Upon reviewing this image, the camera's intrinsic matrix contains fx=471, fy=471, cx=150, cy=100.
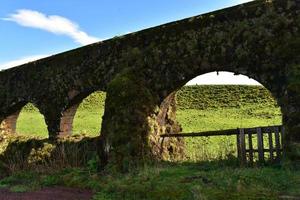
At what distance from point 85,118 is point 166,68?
18.8 meters

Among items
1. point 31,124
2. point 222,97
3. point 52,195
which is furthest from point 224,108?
point 52,195

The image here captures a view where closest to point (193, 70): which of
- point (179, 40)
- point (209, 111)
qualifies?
point (179, 40)

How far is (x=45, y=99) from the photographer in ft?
57.3

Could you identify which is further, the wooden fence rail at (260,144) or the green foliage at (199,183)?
the wooden fence rail at (260,144)

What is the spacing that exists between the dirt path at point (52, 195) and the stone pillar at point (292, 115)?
14.7 ft

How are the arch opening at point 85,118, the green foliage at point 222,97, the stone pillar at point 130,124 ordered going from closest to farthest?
the stone pillar at point 130,124
the arch opening at point 85,118
the green foliage at point 222,97

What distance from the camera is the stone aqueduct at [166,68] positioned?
440 inches

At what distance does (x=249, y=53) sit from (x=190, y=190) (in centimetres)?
468

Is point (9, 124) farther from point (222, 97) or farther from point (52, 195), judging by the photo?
point (222, 97)

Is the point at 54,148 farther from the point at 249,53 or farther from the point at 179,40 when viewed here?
the point at 249,53

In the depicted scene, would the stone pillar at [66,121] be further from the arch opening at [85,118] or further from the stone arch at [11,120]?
the stone arch at [11,120]

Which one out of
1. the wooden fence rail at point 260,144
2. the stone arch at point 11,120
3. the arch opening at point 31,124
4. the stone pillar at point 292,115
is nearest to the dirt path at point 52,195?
the wooden fence rail at point 260,144

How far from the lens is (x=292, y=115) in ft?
35.0

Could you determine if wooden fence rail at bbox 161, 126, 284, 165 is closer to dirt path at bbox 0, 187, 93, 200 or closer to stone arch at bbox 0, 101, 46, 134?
dirt path at bbox 0, 187, 93, 200
